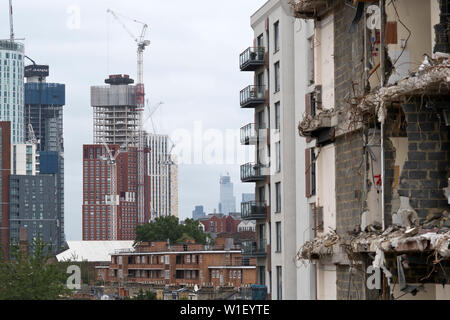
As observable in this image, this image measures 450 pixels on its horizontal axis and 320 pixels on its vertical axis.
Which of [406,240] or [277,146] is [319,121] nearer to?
[406,240]

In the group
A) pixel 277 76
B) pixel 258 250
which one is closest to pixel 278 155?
pixel 277 76

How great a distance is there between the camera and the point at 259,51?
81438mm

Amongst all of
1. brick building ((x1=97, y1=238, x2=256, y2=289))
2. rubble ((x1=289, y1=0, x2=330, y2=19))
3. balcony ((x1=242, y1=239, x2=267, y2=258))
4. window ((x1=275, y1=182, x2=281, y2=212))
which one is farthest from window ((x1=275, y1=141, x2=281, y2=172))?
brick building ((x1=97, y1=238, x2=256, y2=289))

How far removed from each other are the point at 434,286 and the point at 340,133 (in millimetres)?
5403

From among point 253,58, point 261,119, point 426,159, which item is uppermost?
point 253,58

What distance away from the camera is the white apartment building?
228ft

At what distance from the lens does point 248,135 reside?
8262 cm

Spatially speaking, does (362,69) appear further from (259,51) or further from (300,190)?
(259,51)

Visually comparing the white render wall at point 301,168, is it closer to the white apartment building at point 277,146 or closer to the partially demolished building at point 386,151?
the white apartment building at point 277,146

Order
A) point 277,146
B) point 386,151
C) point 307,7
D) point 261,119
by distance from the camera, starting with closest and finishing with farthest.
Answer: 1. point 386,151
2. point 307,7
3. point 277,146
4. point 261,119

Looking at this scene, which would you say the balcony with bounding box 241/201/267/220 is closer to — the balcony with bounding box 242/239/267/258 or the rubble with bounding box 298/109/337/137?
the balcony with bounding box 242/239/267/258

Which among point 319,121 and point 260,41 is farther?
point 260,41

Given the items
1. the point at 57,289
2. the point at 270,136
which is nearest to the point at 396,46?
the point at 270,136

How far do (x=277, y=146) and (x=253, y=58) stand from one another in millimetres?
7809
